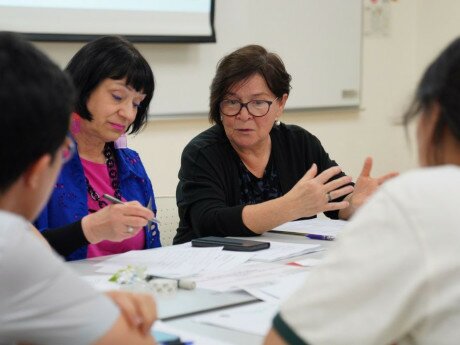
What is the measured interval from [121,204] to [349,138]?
8.47 feet

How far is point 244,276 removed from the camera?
1.60 meters

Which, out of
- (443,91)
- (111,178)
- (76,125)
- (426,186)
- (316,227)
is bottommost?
(316,227)

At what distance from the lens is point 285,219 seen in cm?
217

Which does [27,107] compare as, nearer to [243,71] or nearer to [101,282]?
[101,282]

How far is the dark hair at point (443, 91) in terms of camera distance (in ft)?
2.70

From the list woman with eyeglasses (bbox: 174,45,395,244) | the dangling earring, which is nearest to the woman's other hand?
woman with eyeglasses (bbox: 174,45,395,244)

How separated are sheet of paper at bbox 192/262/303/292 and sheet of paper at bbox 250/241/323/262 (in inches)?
2.7

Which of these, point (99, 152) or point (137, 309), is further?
point (99, 152)

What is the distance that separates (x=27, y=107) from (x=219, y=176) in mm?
1564

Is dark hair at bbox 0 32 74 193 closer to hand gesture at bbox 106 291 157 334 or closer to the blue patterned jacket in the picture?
hand gesture at bbox 106 291 157 334

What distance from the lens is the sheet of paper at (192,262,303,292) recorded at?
1515 mm

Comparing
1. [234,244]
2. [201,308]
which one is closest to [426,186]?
[201,308]

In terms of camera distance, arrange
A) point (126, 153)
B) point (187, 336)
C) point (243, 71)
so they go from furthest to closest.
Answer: point (243, 71)
point (126, 153)
point (187, 336)

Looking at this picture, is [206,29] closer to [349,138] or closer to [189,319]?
[349,138]
